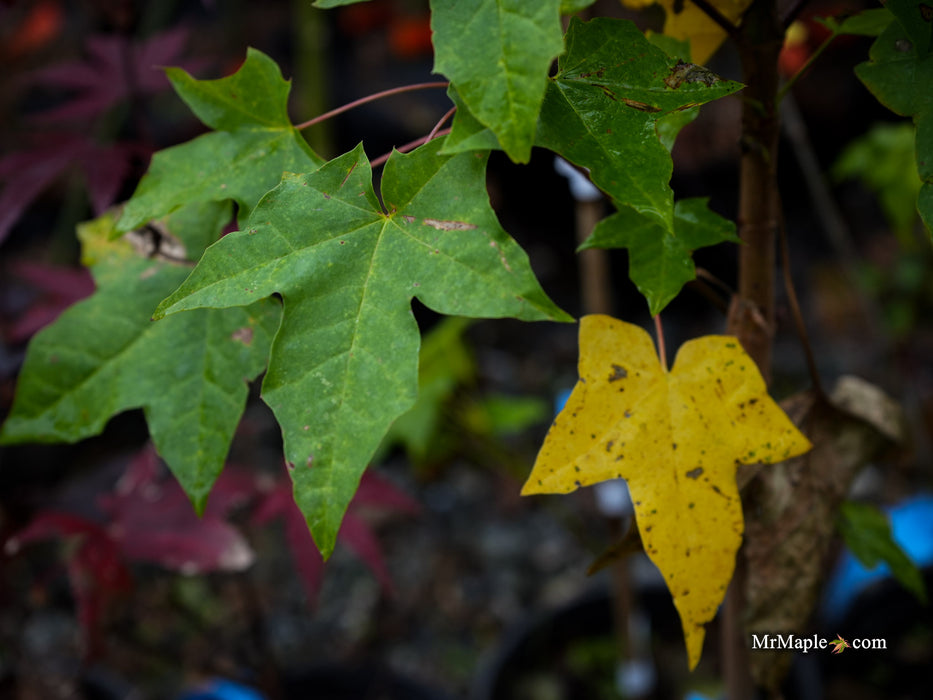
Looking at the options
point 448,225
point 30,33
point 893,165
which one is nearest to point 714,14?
point 448,225

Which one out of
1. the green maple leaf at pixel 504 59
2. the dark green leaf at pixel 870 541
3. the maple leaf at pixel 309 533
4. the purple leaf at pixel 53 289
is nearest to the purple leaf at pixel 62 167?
the purple leaf at pixel 53 289

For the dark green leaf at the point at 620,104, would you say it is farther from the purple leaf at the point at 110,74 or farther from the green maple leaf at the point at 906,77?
the purple leaf at the point at 110,74

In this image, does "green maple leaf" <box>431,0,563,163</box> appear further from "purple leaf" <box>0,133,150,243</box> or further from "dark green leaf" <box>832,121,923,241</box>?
"dark green leaf" <box>832,121,923,241</box>

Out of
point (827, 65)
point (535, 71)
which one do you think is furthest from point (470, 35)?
point (827, 65)

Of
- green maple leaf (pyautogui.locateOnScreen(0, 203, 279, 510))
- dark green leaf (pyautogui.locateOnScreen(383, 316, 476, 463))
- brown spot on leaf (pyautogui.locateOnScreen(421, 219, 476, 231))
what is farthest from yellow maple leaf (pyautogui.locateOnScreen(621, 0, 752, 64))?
dark green leaf (pyautogui.locateOnScreen(383, 316, 476, 463))

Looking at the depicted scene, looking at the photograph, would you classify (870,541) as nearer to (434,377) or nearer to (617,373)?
(617,373)

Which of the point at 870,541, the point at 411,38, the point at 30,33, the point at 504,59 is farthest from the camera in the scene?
the point at 411,38
